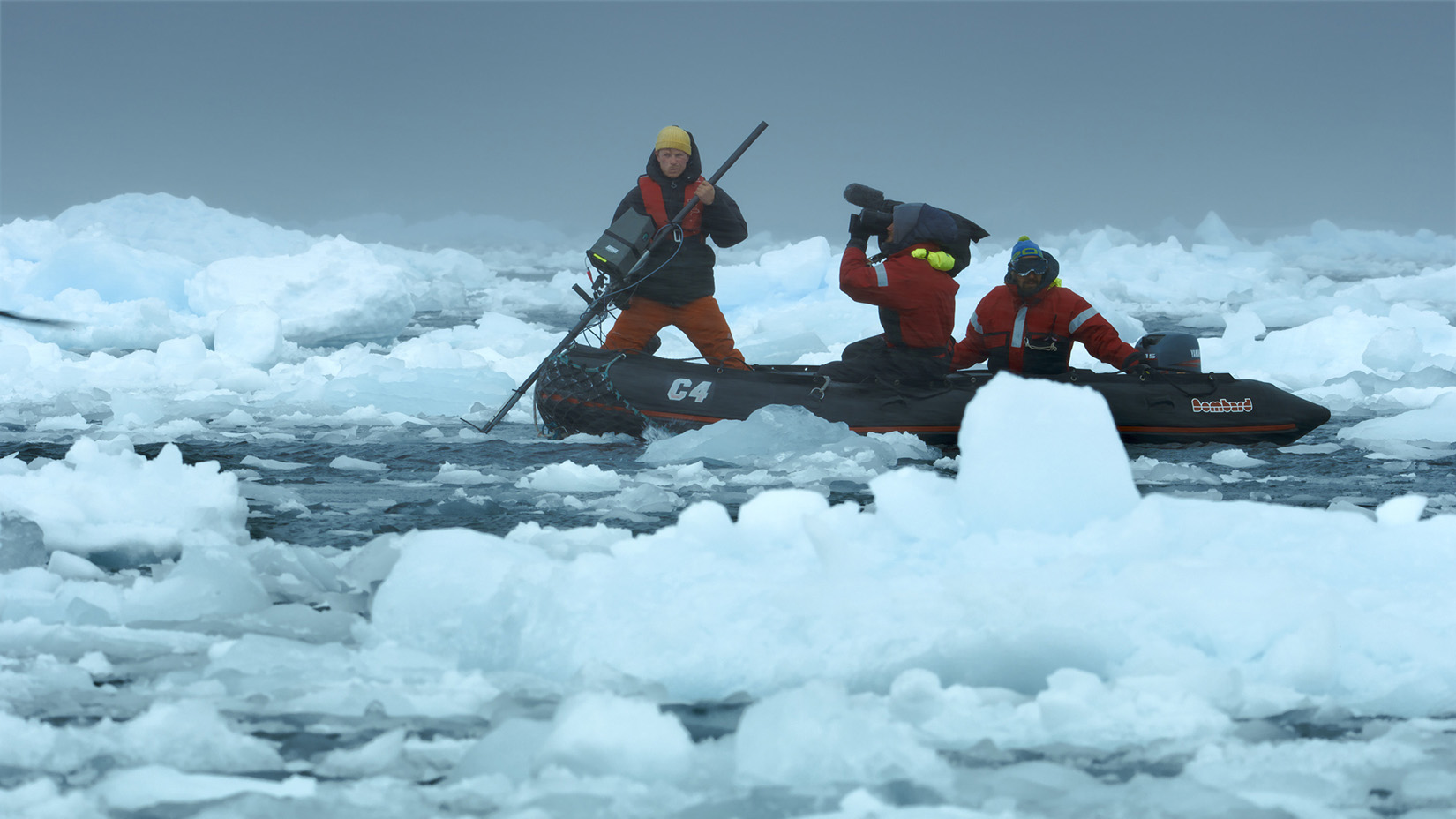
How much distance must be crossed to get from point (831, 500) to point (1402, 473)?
3.38 m

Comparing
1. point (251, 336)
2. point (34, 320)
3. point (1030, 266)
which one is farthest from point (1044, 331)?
point (251, 336)

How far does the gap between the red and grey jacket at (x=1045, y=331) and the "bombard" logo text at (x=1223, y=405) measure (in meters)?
0.44

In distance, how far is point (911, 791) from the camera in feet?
7.38

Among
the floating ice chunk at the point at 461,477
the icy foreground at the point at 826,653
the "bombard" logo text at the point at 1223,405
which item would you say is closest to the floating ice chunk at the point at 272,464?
the floating ice chunk at the point at 461,477

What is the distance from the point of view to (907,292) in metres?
6.98

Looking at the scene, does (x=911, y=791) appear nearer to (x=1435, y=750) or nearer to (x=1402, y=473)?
(x=1435, y=750)

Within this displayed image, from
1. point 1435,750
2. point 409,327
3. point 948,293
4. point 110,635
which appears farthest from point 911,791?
point 409,327

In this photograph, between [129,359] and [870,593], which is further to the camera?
[129,359]

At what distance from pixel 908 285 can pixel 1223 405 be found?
6.88 feet

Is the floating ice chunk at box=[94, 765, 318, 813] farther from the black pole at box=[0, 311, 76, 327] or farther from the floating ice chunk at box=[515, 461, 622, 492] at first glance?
the floating ice chunk at box=[515, 461, 622, 492]

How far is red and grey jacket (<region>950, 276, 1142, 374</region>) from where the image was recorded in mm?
7277

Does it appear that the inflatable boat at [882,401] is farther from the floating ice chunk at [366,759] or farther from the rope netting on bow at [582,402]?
the floating ice chunk at [366,759]

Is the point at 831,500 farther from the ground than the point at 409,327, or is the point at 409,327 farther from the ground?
the point at 409,327

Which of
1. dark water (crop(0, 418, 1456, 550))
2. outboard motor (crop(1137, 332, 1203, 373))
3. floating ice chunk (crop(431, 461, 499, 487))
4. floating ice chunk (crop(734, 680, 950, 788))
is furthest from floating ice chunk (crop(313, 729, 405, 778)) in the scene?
outboard motor (crop(1137, 332, 1203, 373))
